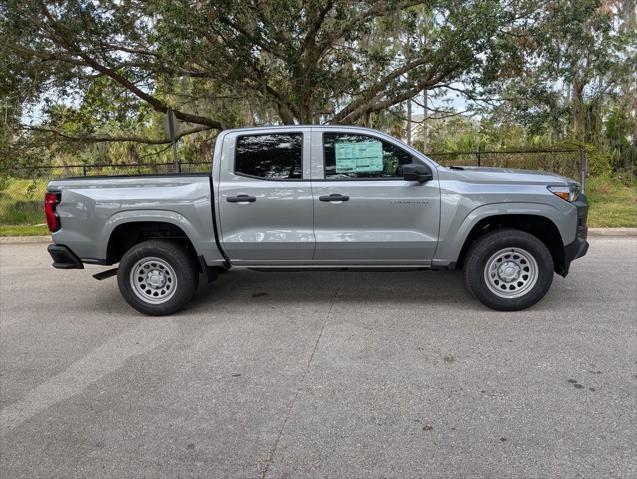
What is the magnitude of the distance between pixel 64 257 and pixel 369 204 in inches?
130

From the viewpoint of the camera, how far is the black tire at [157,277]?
520 centimetres

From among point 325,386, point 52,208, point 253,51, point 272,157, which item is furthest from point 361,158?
point 253,51

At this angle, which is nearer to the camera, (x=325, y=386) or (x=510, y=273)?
(x=325, y=386)

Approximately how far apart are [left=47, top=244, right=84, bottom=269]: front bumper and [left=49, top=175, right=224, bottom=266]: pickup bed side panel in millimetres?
151

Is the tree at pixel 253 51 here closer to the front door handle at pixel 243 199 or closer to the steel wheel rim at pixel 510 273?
the front door handle at pixel 243 199

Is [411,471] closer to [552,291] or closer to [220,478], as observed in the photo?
[220,478]

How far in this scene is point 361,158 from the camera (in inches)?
201

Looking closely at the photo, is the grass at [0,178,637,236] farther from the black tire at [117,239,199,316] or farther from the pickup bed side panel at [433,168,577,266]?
the black tire at [117,239,199,316]

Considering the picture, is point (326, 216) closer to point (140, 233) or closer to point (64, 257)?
point (140, 233)

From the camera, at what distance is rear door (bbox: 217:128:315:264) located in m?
5.05

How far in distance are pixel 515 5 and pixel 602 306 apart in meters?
7.65

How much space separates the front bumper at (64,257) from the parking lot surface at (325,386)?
1.97 ft

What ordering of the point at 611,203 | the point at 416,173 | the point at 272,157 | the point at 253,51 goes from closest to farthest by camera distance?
the point at 416,173 < the point at 272,157 < the point at 253,51 < the point at 611,203

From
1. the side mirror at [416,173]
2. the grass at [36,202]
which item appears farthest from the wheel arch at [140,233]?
the grass at [36,202]
